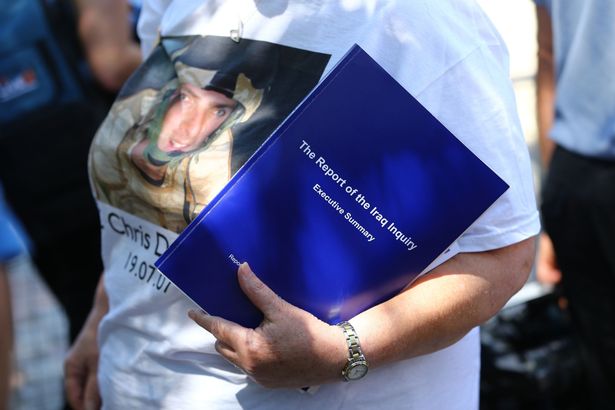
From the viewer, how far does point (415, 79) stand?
127cm

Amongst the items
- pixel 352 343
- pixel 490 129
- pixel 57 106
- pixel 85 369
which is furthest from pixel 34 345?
pixel 490 129

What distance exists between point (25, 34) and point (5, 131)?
32cm

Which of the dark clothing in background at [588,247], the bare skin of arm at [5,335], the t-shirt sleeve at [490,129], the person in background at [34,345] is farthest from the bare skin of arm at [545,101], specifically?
the person in background at [34,345]

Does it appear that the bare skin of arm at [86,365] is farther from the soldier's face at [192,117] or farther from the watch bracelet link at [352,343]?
the watch bracelet link at [352,343]

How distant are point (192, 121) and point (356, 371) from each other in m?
0.52

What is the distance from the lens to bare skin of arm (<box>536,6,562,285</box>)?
2586 millimetres

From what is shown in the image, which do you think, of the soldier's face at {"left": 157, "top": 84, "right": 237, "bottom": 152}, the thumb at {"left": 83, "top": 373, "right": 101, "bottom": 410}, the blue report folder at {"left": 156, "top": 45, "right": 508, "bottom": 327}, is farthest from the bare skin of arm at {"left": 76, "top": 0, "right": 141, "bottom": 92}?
the blue report folder at {"left": 156, "top": 45, "right": 508, "bottom": 327}

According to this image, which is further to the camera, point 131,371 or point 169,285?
point 131,371

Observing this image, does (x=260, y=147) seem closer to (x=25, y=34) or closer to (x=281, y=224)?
(x=281, y=224)

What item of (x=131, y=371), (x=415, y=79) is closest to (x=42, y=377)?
(x=131, y=371)

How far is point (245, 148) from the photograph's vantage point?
133 cm

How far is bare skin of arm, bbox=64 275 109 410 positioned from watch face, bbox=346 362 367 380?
716 mm

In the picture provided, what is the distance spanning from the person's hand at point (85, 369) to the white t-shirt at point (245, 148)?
0.17 metres

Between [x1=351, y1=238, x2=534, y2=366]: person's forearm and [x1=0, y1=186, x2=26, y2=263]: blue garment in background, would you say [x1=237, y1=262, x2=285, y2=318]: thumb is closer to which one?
[x1=351, y1=238, x2=534, y2=366]: person's forearm
